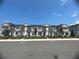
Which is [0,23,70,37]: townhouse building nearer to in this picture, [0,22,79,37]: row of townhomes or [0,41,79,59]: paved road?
[0,22,79,37]: row of townhomes

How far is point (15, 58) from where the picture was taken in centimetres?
555

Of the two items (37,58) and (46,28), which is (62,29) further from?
(37,58)

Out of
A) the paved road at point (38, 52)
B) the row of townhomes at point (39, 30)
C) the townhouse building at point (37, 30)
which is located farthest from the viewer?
the townhouse building at point (37, 30)

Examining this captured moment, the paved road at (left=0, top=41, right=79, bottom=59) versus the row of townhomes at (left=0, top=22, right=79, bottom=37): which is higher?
the row of townhomes at (left=0, top=22, right=79, bottom=37)

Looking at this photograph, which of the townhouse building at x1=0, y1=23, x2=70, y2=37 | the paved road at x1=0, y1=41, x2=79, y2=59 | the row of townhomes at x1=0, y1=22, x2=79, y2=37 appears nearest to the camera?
the paved road at x1=0, y1=41, x2=79, y2=59

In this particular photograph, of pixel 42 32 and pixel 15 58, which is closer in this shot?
pixel 15 58

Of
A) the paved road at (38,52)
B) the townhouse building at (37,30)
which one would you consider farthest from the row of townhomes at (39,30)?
the paved road at (38,52)

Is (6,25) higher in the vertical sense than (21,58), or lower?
higher

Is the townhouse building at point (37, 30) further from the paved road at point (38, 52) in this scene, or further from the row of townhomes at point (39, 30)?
the paved road at point (38, 52)

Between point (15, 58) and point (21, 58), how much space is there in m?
0.26

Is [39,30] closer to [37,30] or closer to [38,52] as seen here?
[37,30]

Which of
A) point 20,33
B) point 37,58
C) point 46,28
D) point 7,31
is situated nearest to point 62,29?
point 46,28

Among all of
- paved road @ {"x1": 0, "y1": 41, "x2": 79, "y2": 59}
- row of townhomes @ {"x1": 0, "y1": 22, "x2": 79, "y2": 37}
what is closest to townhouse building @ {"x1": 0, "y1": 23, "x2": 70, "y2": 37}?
row of townhomes @ {"x1": 0, "y1": 22, "x2": 79, "y2": 37}

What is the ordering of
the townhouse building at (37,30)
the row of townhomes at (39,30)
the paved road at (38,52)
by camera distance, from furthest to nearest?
the townhouse building at (37,30) → the row of townhomes at (39,30) → the paved road at (38,52)
